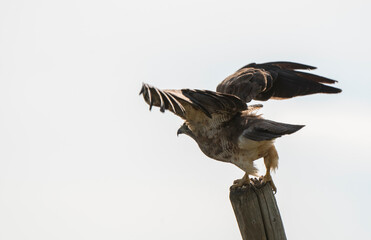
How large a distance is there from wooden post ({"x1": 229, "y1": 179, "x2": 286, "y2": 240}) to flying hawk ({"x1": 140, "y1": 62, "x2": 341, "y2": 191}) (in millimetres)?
329

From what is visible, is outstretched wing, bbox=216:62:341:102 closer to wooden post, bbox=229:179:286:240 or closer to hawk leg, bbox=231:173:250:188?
hawk leg, bbox=231:173:250:188

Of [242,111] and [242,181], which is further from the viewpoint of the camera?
[242,111]

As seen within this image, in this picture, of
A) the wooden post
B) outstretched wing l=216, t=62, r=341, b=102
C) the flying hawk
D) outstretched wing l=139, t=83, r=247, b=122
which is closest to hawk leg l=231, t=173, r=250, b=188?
the flying hawk

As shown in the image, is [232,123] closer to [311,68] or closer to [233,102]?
[233,102]

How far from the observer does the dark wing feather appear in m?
6.79

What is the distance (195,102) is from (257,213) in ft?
4.21

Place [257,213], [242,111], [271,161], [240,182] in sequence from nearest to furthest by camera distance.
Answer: [257,213] < [240,182] < [242,111] < [271,161]

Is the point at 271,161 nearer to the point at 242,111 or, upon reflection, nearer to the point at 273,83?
the point at 242,111

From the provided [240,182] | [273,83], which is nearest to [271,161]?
[240,182]

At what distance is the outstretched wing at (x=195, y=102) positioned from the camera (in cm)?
576

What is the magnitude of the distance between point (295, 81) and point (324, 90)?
15.0 inches

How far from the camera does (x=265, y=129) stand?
7.01 metres

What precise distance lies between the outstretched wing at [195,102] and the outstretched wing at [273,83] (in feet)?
2.19

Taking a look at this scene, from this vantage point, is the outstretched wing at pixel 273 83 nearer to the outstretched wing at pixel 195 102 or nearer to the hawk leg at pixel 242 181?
the outstretched wing at pixel 195 102
